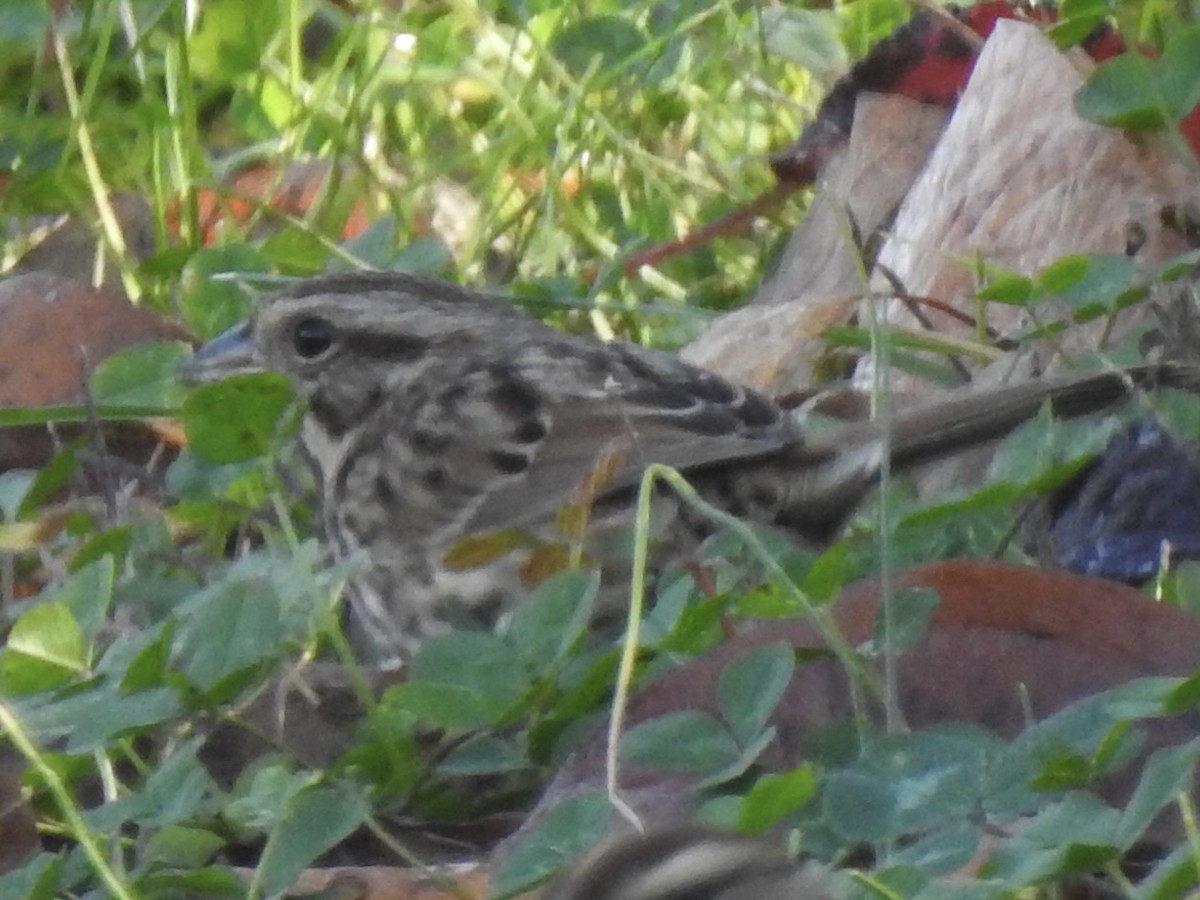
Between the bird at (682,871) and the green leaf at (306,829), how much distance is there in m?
0.62

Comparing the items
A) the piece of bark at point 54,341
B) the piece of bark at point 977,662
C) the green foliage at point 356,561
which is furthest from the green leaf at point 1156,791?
the piece of bark at point 54,341

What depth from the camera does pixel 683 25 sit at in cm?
417

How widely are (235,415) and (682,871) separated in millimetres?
1376

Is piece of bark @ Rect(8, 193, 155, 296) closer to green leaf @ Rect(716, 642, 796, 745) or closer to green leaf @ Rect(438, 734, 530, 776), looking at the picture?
green leaf @ Rect(438, 734, 530, 776)

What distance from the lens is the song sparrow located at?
3137 millimetres

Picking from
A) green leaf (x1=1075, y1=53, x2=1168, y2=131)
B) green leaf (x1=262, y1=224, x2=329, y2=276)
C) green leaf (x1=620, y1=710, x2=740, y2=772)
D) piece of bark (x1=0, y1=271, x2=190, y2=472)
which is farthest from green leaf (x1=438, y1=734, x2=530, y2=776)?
green leaf (x1=262, y1=224, x2=329, y2=276)

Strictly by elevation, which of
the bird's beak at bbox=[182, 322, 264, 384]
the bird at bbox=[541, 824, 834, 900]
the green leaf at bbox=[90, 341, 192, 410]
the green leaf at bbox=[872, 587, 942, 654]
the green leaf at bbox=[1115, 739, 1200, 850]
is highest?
the bird at bbox=[541, 824, 834, 900]

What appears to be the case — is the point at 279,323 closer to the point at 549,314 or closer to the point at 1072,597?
the point at 549,314

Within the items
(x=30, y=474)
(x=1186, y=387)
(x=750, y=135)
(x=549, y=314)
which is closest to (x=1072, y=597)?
(x=1186, y=387)

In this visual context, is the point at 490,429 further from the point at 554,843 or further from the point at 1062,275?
the point at 554,843

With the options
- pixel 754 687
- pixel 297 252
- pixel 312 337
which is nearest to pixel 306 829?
pixel 754 687

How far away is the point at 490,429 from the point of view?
3545mm

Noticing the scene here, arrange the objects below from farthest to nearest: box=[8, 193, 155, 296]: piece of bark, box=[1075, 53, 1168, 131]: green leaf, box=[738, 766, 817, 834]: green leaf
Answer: box=[8, 193, 155, 296]: piece of bark
box=[1075, 53, 1168, 131]: green leaf
box=[738, 766, 817, 834]: green leaf

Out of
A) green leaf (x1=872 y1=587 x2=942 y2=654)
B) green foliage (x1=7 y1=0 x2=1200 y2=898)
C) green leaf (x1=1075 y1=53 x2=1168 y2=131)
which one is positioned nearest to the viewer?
green foliage (x1=7 y1=0 x2=1200 y2=898)
